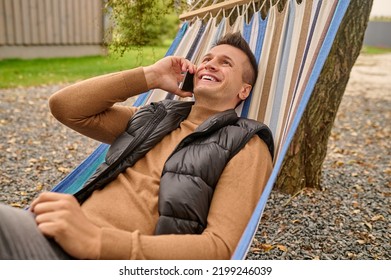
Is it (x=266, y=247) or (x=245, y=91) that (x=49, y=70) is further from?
(x=245, y=91)

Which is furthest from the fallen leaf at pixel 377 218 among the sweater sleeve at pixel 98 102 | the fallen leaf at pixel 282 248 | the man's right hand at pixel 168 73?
the sweater sleeve at pixel 98 102

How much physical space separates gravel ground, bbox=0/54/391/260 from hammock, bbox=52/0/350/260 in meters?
0.97

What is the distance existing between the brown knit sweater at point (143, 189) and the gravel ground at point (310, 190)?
1050mm

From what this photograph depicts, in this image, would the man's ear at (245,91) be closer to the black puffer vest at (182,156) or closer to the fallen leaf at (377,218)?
the black puffer vest at (182,156)

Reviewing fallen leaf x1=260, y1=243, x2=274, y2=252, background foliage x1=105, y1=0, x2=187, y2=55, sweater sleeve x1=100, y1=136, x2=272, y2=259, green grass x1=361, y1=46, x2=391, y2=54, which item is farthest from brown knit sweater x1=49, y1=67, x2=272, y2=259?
green grass x1=361, y1=46, x2=391, y2=54

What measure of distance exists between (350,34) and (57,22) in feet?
29.3

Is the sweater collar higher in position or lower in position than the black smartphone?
lower

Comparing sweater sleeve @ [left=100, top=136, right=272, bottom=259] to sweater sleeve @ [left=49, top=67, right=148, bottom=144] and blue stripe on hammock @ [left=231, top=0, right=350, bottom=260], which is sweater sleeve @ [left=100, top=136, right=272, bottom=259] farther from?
sweater sleeve @ [left=49, top=67, right=148, bottom=144]

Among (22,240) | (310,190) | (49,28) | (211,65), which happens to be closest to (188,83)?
(211,65)

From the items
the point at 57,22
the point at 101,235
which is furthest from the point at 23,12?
the point at 101,235

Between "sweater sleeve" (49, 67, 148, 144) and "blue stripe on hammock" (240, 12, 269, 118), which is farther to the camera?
"blue stripe on hammock" (240, 12, 269, 118)

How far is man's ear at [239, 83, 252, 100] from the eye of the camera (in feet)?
6.89

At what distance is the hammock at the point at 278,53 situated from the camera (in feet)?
6.36

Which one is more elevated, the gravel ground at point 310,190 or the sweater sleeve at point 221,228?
the sweater sleeve at point 221,228
